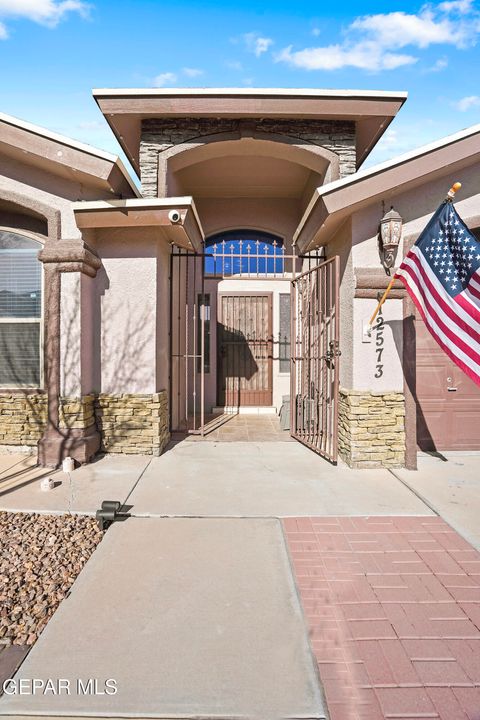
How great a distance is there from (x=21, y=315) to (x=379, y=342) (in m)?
5.21

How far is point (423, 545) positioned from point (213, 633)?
6.63 feet

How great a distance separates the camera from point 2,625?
2.38 metres

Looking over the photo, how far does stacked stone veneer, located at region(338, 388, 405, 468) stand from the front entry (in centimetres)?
418

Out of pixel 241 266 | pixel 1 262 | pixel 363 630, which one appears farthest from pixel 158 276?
pixel 363 630

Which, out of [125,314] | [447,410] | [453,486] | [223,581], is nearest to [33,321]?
[125,314]

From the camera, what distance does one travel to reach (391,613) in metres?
2.49

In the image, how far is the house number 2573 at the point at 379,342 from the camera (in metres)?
5.32

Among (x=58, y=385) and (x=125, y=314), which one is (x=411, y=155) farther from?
(x=58, y=385)

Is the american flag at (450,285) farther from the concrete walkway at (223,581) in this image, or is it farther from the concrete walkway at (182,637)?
the concrete walkway at (182,637)

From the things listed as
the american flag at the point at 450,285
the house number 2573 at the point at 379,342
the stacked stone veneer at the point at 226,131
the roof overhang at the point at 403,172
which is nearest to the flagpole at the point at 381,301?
the house number 2573 at the point at 379,342

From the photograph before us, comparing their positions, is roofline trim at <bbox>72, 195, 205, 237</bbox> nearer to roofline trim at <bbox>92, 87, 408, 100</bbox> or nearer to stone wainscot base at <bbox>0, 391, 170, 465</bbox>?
roofline trim at <bbox>92, 87, 408, 100</bbox>

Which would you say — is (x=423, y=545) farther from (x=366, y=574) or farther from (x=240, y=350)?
(x=240, y=350)

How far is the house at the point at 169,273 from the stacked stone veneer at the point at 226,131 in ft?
0.08

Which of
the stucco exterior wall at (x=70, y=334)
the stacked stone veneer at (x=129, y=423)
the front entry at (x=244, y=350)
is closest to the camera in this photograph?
the stucco exterior wall at (x=70, y=334)
